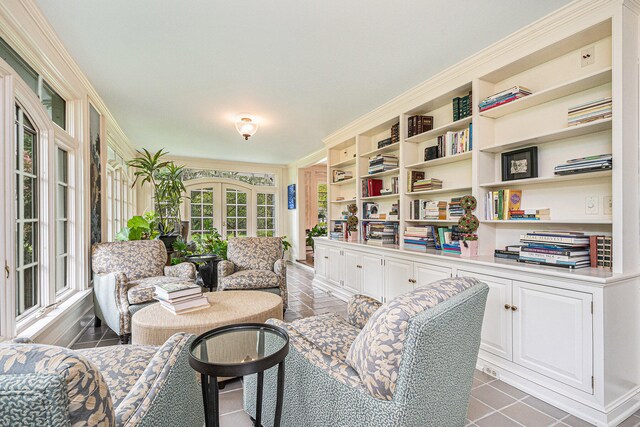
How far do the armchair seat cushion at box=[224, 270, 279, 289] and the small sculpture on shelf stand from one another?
79.1 inches

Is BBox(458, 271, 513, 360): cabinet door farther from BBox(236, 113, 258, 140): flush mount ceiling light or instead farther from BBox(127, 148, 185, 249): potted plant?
BBox(127, 148, 185, 249): potted plant

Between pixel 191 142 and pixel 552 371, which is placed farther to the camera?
pixel 191 142

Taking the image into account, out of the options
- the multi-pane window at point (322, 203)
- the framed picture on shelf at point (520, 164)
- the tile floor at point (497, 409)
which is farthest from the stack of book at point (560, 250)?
the multi-pane window at point (322, 203)

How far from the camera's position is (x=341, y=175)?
5129mm

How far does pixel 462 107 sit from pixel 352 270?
2.33m

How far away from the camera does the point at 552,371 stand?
1.95m

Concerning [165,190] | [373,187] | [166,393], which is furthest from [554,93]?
[165,190]

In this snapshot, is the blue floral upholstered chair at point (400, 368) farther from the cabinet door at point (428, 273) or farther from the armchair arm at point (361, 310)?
the cabinet door at point (428, 273)

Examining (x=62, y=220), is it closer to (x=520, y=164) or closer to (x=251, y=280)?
(x=251, y=280)

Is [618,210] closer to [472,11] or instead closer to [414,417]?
[472,11]

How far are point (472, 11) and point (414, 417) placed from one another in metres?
2.39

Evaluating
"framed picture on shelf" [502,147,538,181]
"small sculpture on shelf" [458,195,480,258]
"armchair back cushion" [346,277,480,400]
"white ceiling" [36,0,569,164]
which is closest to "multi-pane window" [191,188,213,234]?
"white ceiling" [36,0,569,164]

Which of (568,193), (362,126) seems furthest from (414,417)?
(362,126)

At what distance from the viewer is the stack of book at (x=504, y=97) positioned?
2432 mm
